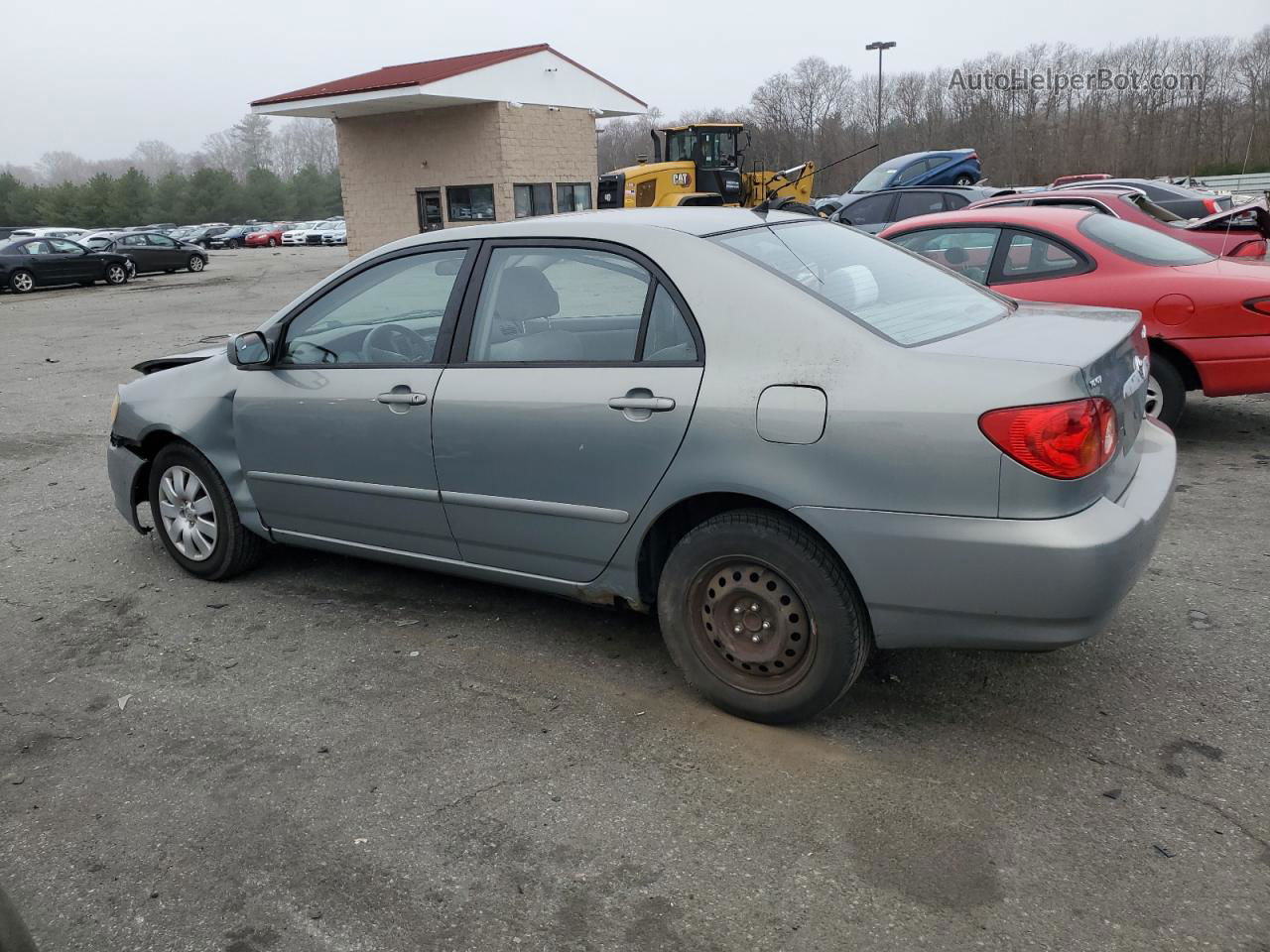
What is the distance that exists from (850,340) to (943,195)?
12.3m

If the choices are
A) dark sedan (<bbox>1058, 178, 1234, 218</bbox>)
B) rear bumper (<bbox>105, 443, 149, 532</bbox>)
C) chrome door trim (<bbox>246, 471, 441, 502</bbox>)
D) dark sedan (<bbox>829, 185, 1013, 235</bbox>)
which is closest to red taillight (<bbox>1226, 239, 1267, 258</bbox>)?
dark sedan (<bbox>829, 185, 1013, 235</bbox>)

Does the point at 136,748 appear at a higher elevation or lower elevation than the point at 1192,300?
lower

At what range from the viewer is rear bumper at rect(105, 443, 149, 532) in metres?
5.06

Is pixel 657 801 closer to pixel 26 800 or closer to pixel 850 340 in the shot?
pixel 850 340

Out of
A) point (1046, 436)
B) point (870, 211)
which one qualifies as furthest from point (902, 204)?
point (1046, 436)

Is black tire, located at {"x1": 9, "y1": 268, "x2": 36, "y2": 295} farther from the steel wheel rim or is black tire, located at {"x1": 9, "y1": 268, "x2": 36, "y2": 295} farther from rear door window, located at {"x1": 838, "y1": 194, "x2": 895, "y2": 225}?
the steel wheel rim

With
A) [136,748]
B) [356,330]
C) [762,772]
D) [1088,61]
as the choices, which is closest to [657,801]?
[762,772]

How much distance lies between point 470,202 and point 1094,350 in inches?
993

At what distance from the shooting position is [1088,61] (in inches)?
2579

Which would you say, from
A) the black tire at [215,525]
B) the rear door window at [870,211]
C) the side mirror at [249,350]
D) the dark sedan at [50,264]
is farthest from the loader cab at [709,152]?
the side mirror at [249,350]

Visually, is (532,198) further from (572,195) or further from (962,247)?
(962,247)

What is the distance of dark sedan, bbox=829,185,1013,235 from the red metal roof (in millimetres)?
13152

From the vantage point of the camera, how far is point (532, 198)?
27516 millimetres

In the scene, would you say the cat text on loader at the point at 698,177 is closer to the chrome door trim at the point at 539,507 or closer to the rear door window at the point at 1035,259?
the rear door window at the point at 1035,259
